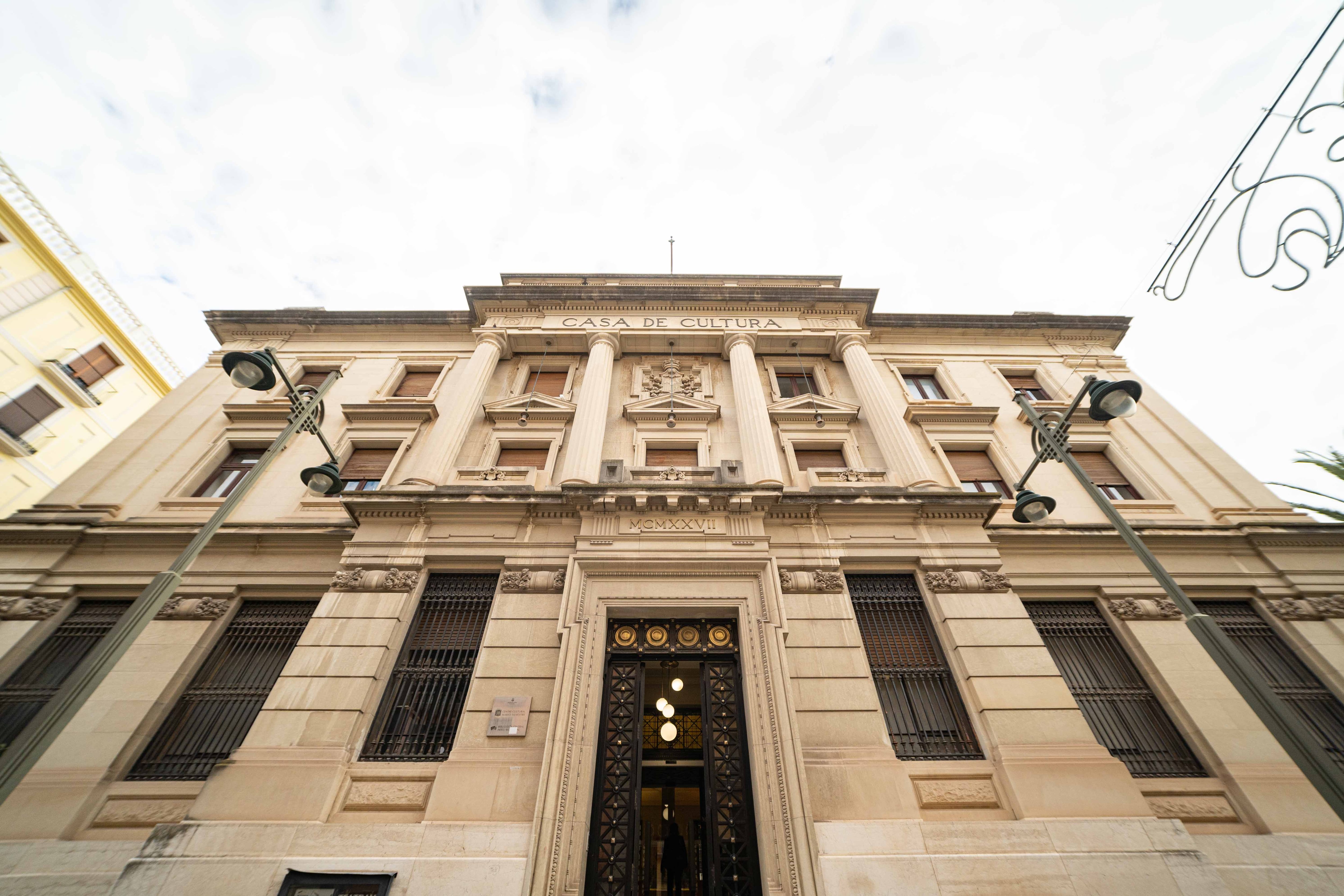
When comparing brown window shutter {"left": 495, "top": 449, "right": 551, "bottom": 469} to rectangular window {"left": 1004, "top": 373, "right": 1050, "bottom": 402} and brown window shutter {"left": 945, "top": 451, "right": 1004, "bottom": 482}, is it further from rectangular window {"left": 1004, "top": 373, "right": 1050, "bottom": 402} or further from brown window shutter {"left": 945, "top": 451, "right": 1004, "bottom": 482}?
rectangular window {"left": 1004, "top": 373, "right": 1050, "bottom": 402}

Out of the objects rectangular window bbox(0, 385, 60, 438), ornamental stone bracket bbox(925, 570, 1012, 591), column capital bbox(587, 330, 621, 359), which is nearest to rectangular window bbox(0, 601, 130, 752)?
column capital bbox(587, 330, 621, 359)

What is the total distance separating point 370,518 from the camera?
10.8m

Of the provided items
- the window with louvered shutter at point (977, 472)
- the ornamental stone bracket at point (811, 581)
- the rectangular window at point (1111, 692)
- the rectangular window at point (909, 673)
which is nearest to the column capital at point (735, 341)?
the window with louvered shutter at point (977, 472)

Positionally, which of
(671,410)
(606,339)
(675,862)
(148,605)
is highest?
(606,339)

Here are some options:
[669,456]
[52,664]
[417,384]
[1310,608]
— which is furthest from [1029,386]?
[52,664]

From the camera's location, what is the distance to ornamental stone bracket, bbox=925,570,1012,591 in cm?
988

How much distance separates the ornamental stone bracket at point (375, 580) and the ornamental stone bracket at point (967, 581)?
991 centimetres

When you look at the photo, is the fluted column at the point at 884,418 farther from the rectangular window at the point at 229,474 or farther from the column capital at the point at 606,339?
the rectangular window at the point at 229,474

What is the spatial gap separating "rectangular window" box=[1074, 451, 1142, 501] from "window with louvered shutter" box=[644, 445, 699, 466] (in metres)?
9.71

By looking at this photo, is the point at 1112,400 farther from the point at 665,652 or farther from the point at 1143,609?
the point at 665,652

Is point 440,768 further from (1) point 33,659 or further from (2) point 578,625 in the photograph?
(1) point 33,659

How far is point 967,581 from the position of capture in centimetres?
995

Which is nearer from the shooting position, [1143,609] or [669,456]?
[1143,609]

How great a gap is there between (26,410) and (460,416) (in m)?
18.5
